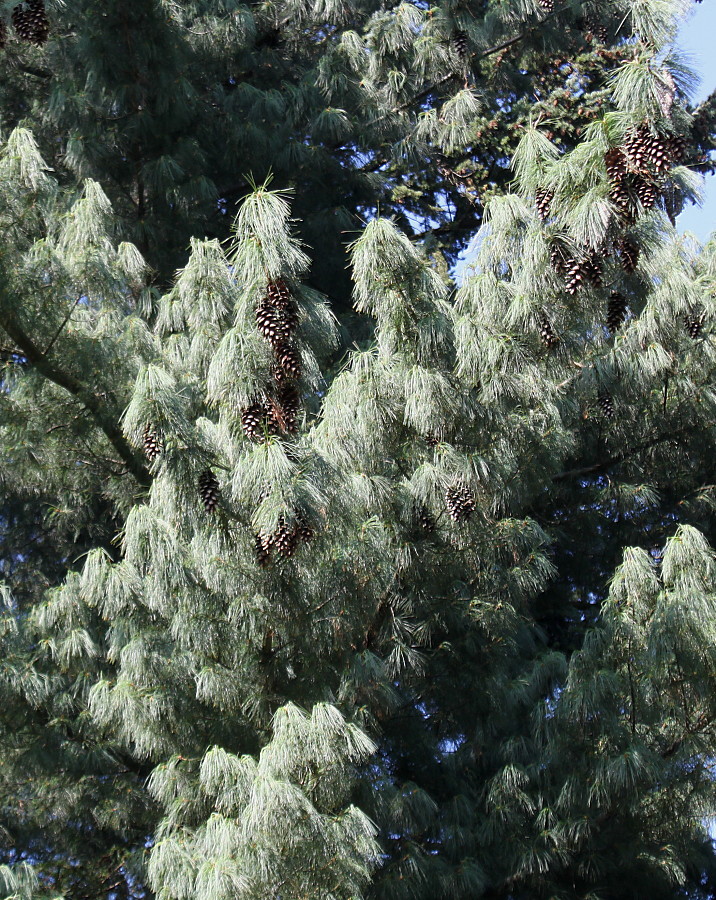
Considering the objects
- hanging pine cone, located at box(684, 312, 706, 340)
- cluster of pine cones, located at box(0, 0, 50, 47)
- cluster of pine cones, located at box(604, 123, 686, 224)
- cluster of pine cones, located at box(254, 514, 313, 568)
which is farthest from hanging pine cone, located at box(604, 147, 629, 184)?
cluster of pine cones, located at box(0, 0, 50, 47)

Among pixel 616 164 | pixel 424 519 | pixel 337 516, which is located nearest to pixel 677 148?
pixel 616 164

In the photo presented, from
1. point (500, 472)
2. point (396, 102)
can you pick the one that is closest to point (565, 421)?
point (500, 472)

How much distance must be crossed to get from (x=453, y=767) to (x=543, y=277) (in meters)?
2.59

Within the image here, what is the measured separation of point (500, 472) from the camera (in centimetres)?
413

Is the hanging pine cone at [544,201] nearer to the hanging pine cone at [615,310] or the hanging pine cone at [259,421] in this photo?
the hanging pine cone at [615,310]

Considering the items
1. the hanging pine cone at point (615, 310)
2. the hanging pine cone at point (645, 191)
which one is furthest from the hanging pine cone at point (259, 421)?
the hanging pine cone at point (645, 191)

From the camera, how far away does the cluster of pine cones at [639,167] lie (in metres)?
3.02

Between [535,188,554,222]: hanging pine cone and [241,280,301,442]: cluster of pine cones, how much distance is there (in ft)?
2.78

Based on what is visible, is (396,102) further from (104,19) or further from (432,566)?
(432,566)

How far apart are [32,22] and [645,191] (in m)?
3.24

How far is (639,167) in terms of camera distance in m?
3.07

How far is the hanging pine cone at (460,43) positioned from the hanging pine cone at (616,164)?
4192mm

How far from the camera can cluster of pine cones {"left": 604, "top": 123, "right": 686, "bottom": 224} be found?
3020mm

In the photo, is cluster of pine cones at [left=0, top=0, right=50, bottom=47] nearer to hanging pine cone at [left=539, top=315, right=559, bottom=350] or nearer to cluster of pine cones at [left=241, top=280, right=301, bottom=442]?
cluster of pine cones at [left=241, top=280, right=301, bottom=442]
